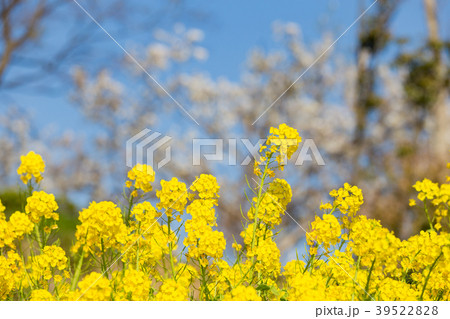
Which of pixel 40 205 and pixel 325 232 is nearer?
pixel 325 232

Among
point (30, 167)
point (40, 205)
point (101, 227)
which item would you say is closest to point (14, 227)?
point (40, 205)

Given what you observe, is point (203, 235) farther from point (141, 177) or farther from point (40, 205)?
point (40, 205)

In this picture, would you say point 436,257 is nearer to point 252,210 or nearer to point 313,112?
point 252,210

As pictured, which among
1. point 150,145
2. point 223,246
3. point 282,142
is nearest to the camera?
point 223,246

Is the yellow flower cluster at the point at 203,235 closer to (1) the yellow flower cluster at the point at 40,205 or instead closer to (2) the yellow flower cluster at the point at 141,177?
(2) the yellow flower cluster at the point at 141,177

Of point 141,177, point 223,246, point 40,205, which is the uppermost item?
point 141,177

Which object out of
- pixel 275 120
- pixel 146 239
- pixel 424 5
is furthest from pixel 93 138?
pixel 146 239

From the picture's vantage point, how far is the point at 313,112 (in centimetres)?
1591

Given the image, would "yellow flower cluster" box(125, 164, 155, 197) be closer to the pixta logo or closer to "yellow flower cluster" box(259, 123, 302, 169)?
"yellow flower cluster" box(259, 123, 302, 169)

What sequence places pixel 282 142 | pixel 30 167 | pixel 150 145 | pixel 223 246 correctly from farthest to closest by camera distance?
1. pixel 150 145
2. pixel 30 167
3. pixel 282 142
4. pixel 223 246

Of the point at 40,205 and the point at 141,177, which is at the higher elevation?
the point at 141,177
